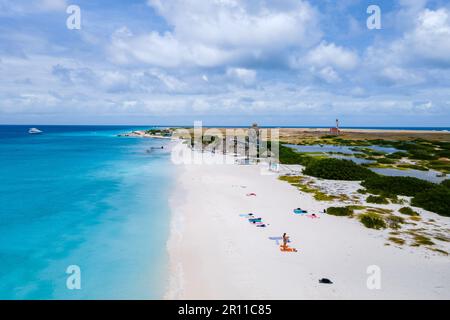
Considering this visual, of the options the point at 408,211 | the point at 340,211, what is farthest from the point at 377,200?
the point at 340,211

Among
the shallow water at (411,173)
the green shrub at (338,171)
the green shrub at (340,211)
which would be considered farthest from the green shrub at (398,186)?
the shallow water at (411,173)

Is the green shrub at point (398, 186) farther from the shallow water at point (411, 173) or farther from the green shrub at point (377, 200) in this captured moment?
the shallow water at point (411, 173)

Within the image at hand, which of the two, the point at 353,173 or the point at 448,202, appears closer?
the point at 448,202

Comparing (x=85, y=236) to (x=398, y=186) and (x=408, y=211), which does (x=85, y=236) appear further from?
(x=398, y=186)

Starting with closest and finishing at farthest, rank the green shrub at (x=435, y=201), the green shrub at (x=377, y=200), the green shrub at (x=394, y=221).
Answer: the green shrub at (x=394, y=221)
the green shrub at (x=435, y=201)
the green shrub at (x=377, y=200)
